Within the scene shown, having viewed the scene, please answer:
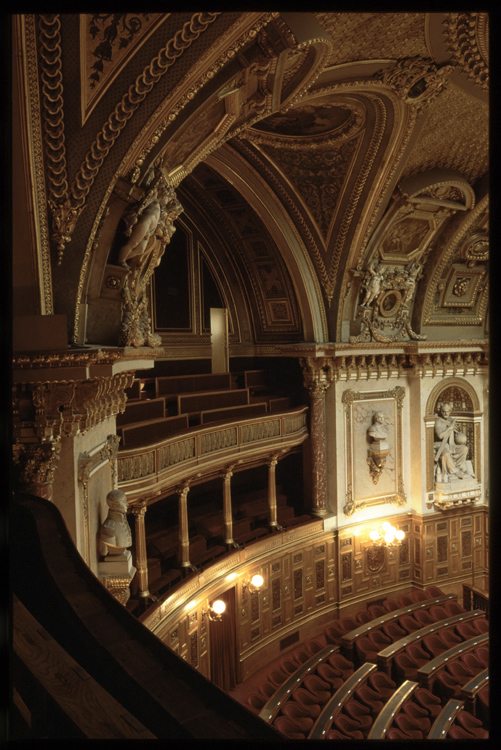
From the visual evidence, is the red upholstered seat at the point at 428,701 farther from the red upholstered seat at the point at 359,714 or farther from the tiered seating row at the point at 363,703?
the red upholstered seat at the point at 359,714

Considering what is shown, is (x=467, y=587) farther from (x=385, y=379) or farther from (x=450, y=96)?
(x=450, y=96)

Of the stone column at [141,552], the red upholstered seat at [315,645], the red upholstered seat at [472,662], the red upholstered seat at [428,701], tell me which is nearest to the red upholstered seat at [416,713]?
the red upholstered seat at [428,701]

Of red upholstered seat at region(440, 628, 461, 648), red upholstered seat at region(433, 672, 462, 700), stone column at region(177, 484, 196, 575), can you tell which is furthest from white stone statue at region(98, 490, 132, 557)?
red upholstered seat at region(440, 628, 461, 648)

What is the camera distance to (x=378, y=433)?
1455 centimetres

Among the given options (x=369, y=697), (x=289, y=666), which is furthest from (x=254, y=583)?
(x=369, y=697)

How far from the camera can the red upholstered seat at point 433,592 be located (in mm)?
13835

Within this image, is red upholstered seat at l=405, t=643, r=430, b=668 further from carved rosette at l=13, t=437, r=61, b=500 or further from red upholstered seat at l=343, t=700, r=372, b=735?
carved rosette at l=13, t=437, r=61, b=500

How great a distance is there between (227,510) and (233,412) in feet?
6.02

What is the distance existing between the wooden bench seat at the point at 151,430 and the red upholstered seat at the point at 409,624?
6.10 meters

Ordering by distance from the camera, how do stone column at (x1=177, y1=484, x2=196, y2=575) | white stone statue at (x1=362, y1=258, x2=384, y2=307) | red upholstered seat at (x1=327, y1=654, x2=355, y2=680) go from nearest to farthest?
1. stone column at (x1=177, y1=484, x2=196, y2=575)
2. red upholstered seat at (x1=327, y1=654, x2=355, y2=680)
3. white stone statue at (x1=362, y1=258, x2=384, y2=307)

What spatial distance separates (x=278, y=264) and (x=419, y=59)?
5.08 m

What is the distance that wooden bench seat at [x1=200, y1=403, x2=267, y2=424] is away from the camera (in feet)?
35.7

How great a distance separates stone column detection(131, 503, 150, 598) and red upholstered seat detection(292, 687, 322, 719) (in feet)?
8.98

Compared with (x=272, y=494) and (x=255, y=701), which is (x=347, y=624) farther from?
(x=255, y=701)
